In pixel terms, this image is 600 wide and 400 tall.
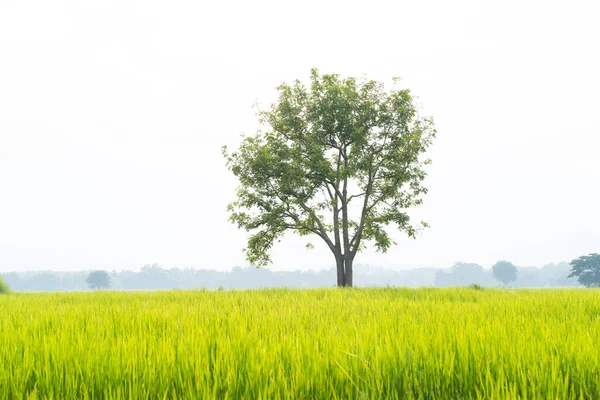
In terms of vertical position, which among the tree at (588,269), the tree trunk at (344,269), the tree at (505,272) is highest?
the tree trunk at (344,269)

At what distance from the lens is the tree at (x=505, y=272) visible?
530 ft

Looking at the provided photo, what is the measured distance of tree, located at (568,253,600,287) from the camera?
88.0 meters

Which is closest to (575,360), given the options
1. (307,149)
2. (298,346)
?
(298,346)

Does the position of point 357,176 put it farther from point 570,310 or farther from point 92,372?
point 92,372

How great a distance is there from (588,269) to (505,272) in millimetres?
73367

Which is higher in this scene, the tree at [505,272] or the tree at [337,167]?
the tree at [337,167]

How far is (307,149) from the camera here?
25375mm

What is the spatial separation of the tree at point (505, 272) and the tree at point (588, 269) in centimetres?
7190

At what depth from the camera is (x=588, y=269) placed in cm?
9150

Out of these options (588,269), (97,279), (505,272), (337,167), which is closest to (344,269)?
(337,167)

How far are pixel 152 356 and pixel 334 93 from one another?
24548 mm

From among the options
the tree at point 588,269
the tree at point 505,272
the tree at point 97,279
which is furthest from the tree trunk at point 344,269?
the tree at point 505,272

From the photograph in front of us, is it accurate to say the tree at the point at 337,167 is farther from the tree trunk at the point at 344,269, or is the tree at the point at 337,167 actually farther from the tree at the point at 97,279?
the tree at the point at 97,279

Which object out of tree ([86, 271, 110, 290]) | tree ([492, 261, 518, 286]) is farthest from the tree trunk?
tree ([492, 261, 518, 286])
